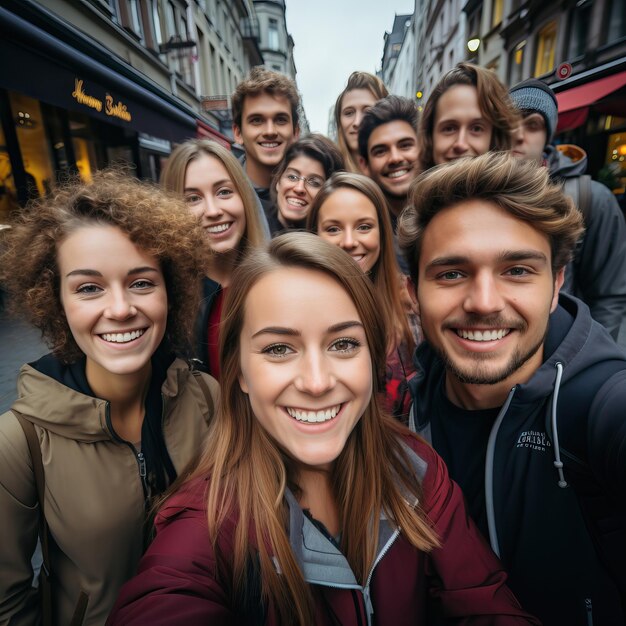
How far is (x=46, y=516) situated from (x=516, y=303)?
1.92m

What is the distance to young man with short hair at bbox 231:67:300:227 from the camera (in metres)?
3.46

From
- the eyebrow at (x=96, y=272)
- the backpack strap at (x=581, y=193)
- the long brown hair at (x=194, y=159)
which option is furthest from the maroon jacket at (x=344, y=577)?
the backpack strap at (x=581, y=193)

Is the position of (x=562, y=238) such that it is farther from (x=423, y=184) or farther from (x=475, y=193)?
(x=423, y=184)

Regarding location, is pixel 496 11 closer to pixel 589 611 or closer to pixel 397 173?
pixel 397 173

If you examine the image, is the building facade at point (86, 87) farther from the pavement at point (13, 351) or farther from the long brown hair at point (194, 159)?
the pavement at point (13, 351)

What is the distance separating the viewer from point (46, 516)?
51.3 inches

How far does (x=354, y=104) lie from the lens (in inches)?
165

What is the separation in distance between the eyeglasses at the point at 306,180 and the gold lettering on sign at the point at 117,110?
462cm

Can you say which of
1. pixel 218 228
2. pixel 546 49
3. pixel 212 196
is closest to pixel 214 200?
pixel 212 196

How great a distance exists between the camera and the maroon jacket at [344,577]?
0.99m

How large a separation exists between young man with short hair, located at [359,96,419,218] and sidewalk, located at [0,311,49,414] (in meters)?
3.63

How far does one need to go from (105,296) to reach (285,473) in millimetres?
979

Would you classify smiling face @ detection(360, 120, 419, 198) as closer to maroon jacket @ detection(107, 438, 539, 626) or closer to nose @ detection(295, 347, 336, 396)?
nose @ detection(295, 347, 336, 396)

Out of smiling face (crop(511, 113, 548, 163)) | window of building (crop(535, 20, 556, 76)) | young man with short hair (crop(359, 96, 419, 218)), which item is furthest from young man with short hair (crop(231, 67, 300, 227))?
window of building (crop(535, 20, 556, 76))
